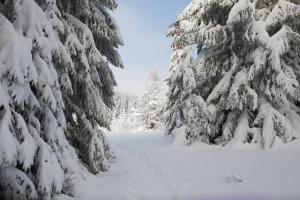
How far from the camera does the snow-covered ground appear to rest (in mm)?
9008

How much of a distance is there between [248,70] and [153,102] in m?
30.5

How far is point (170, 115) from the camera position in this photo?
23.7 m

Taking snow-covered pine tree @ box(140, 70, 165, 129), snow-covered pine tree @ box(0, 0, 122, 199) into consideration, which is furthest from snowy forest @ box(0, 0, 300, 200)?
snow-covered pine tree @ box(140, 70, 165, 129)

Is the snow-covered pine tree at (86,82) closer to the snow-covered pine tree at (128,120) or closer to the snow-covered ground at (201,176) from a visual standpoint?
the snow-covered ground at (201,176)

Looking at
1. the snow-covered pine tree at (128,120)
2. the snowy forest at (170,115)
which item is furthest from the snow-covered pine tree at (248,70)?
the snow-covered pine tree at (128,120)

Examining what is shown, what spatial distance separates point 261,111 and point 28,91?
434 inches

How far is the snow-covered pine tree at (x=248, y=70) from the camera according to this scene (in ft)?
51.3

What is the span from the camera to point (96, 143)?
11.6 metres

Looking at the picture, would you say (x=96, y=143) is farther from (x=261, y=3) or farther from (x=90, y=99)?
(x=261, y=3)

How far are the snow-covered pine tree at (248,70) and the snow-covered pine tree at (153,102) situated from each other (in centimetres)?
2261

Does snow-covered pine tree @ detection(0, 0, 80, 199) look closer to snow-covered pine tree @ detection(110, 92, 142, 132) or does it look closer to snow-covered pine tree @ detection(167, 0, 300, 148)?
snow-covered pine tree @ detection(110, 92, 142, 132)

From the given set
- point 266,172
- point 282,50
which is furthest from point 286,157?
point 282,50

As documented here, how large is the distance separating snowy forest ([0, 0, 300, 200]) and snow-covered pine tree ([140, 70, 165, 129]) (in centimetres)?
2135

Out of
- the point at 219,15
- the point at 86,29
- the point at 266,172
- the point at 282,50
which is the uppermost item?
the point at 219,15
